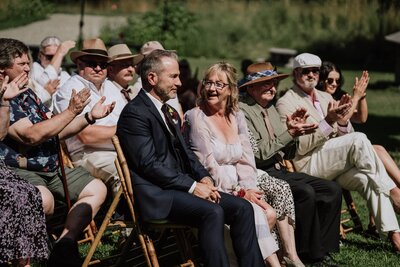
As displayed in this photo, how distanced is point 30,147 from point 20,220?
70 cm

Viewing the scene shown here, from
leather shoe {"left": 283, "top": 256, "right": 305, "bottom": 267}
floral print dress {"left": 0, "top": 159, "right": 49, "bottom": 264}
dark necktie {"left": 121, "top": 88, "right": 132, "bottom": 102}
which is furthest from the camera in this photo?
dark necktie {"left": 121, "top": 88, "right": 132, "bottom": 102}

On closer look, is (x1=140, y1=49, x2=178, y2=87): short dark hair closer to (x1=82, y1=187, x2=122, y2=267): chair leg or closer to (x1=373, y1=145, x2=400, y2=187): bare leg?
(x1=82, y1=187, x2=122, y2=267): chair leg

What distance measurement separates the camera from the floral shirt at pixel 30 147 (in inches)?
227

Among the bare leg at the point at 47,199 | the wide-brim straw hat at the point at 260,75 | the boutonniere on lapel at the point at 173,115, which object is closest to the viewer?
the bare leg at the point at 47,199

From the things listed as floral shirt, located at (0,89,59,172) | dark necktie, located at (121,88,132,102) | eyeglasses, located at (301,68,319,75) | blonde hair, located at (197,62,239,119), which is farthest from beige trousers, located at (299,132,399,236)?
floral shirt, located at (0,89,59,172)

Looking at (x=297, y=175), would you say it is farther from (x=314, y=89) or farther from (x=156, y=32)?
(x=156, y=32)

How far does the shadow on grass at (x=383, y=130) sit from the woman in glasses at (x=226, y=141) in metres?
6.89

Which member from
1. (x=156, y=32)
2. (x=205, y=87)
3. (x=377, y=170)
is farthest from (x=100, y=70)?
(x=156, y=32)

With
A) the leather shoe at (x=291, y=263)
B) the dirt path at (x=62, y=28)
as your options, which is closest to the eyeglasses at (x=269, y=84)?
the leather shoe at (x=291, y=263)

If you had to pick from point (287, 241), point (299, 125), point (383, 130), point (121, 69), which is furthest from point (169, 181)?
point (383, 130)

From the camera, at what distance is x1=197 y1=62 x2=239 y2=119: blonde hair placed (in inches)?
244

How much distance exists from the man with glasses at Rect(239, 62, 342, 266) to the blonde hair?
48 centimetres

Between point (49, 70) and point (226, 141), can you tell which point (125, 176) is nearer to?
point (226, 141)

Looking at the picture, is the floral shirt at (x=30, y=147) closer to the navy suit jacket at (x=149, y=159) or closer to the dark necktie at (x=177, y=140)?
the navy suit jacket at (x=149, y=159)
